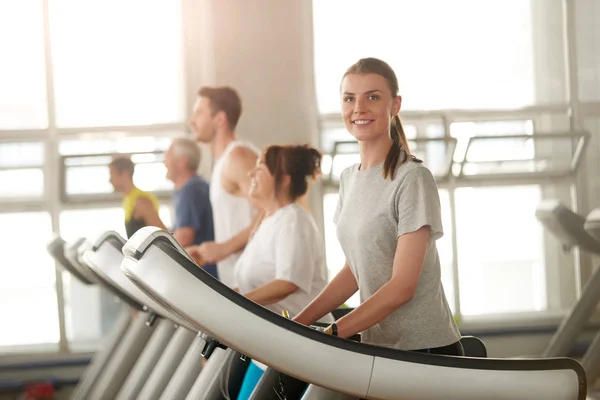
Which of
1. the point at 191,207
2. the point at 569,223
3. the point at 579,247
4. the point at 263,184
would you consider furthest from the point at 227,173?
the point at 579,247

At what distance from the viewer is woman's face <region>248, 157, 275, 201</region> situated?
2674 mm

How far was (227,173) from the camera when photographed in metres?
3.44

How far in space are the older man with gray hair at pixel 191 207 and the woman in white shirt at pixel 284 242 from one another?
3.04 feet

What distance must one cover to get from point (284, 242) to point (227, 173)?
0.99 metres

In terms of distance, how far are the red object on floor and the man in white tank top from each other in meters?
1.55

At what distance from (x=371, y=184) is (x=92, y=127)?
132 inches

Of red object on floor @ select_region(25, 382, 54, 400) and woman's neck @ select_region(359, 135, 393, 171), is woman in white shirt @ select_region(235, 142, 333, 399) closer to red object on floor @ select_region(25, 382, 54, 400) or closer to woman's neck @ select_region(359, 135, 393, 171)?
woman's neck @ select_region(359, 135, 393, 171)

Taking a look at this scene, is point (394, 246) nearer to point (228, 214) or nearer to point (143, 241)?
point (143, 241)

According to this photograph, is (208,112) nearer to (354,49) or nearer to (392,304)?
(354,49)

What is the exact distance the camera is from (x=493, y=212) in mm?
5125

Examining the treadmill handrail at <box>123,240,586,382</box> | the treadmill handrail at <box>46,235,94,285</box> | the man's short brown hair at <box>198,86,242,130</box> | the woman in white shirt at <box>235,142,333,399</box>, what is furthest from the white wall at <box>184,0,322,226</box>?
the treadmill handrail at <box>123,240,586,382</box>

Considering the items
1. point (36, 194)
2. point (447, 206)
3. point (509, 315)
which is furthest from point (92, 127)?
point (509, 315)

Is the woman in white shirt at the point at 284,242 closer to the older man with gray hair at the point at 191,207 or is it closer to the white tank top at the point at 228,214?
→ the white tank top at the point at 228,214

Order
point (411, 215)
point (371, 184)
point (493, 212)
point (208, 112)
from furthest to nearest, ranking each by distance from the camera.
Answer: point (493, 212) → point (208, 112) → point (371, 184) → point (411, 215)
